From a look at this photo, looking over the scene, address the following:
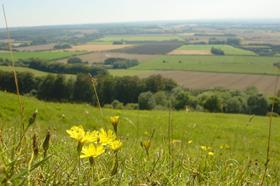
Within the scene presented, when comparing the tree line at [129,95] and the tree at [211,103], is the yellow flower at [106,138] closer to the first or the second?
the tree line at [129,95]

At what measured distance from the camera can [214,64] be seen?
10188 cm

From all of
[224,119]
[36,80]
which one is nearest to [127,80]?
[36,80]

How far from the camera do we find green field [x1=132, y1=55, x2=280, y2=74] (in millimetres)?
92375

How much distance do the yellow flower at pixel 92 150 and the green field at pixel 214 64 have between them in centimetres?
8852

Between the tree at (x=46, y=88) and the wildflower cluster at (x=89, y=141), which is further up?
the wildflower cluster at (x=89, y=141)

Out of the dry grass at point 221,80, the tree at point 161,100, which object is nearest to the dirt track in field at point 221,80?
the dry grass at point 221,80

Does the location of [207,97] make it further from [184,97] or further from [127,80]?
[127,80]

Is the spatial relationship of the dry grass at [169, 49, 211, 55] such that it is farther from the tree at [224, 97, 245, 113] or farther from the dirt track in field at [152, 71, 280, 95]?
the tree at [224, 97, 245, 113]

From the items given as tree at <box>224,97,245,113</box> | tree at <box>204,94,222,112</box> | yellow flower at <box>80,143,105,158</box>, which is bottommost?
tree at <box>224,97,245,113</box>

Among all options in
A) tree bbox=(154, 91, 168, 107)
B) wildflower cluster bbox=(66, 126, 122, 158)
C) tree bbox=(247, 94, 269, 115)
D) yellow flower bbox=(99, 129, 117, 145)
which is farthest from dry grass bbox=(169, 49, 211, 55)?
wildflower cluster bbox=(66, 126, 122, 158)

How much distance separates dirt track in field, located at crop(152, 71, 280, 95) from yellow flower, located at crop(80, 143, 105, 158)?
69.4m

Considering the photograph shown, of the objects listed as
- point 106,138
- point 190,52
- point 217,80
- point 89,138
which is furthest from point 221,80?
point 89,138

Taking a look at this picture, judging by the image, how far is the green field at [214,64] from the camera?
303 feet

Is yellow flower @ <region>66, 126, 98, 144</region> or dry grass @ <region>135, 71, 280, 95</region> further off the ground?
yellow flower @ <region>66, 126, 98, 144</region>
